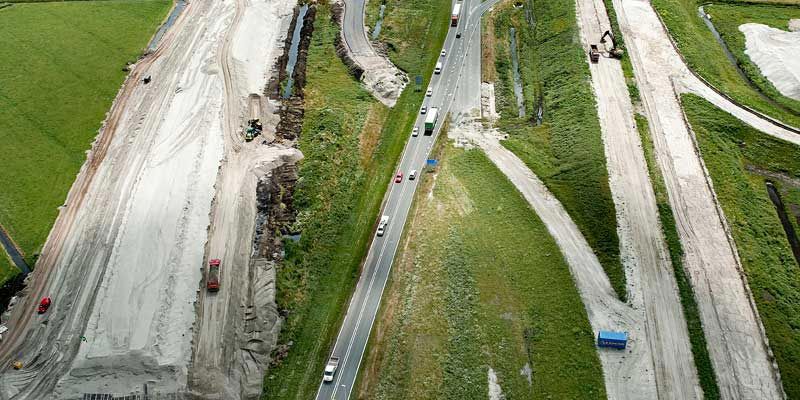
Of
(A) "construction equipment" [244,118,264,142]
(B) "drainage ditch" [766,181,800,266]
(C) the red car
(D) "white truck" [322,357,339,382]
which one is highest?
(A) "construction equipment" [244,118,264,142]

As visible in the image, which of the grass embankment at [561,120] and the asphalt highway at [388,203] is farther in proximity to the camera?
the grass embankment at [561,120]

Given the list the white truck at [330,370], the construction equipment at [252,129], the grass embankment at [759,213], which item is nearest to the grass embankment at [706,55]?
the grass embankment at [759,213]

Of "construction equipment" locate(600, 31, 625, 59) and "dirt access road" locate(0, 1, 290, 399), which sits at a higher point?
"construction equipment" locate(600, 31, 625, 59)

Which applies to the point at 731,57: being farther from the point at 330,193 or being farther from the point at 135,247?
the point at 135,247

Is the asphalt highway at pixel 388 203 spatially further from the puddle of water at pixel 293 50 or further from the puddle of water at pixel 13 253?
the puddle of water at pixel 13 253

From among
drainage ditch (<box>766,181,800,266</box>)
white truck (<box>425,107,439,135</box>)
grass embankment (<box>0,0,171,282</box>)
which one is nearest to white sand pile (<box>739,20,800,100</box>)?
drainage ditch (<box>766,181,800,266</box>)

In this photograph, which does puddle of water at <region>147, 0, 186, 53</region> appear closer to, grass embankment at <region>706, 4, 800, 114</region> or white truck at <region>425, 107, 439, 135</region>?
white truck at <region>425, 107, 439, 135</region>

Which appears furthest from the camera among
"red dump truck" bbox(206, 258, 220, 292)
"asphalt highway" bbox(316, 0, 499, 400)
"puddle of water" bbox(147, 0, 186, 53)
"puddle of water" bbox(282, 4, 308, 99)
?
"puddle of water" bbox(147, 0, 186, 53)
